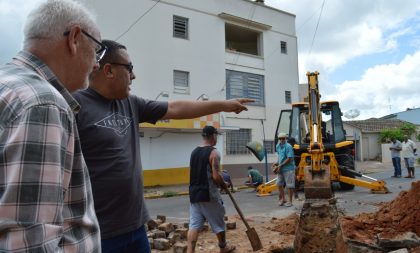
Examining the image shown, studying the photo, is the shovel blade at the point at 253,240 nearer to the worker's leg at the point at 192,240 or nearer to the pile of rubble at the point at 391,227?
the worker's leg at the point at 192,240

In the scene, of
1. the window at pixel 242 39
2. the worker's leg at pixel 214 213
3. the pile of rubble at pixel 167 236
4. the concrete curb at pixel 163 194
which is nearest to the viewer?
the worker's leg at pixel 214 213

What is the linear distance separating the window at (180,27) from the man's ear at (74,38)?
1710 cm

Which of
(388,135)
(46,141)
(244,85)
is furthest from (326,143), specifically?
(388,135)

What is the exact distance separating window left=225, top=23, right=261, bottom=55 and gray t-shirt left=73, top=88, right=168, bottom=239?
1865 cm

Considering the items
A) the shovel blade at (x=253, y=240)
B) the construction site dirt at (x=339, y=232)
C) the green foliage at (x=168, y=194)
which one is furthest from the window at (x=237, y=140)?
the shovel blade at (x=253, y=240)

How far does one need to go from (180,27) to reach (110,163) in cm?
1668

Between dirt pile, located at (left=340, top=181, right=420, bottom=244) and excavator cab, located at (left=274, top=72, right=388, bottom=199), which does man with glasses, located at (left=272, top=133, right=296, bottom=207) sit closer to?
excavator cab, located at (left=274, top=72, right=388, bottom=199)

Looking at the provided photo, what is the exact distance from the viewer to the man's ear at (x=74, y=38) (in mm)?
1438

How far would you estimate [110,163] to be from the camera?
256 centimetres

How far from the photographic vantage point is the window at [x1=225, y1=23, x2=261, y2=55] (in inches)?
848

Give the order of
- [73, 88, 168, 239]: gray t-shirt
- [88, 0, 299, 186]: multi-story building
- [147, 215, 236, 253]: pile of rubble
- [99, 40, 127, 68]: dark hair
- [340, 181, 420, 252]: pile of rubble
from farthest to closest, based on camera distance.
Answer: [88, 0, 299, 186]: multi-story building → [147, 215, 236, 253]: pile of rubble → [340, 181, 420, 252]: pile of rubble → [99, 40, 127, 68]: dark hair → [73, 88, 168, 239]: gray t-shirt

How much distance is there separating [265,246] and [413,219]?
2.26m

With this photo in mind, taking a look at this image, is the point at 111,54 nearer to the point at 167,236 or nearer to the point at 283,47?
the point at 167,236

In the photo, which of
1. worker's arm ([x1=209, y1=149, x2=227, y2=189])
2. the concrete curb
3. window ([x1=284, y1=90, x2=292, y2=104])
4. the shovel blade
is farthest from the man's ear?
window ([x1=284, y1=90, x2=292, y2=104])
